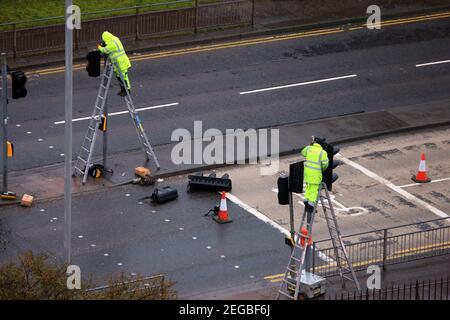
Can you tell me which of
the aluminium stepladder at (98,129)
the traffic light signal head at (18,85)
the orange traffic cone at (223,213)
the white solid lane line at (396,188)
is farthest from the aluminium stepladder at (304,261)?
the traffic light signal head at (18,85)

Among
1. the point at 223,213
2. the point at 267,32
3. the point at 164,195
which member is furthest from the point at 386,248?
the point at 267,32

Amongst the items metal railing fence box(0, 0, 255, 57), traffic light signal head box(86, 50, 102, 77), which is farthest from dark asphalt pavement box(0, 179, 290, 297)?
metal railing fence box(0, 0, 255, 57)

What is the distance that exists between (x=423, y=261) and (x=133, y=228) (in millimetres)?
6693

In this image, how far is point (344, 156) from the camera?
38.9 metres

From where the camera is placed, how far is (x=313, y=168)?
30.1 meters

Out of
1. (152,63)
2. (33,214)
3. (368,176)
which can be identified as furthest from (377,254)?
(152,63)

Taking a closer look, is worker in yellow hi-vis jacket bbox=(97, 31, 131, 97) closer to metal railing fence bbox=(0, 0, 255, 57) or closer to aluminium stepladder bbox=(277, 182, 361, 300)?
aluminium stepladder bbox=(277, 182, 361, 300)

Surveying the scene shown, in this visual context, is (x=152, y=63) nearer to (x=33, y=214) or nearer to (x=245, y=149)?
(x=245, y=149)

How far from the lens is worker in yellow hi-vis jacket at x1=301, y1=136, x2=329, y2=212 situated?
30.1 meters

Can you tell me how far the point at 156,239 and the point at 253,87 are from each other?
1041 centimetres

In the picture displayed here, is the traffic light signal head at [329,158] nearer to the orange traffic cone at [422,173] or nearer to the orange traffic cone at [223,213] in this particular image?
the orange traffic cone at [223,213]

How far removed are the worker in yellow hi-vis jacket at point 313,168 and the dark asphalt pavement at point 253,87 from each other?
957 centimetres

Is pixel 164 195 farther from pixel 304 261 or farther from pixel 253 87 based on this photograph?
pixel 253 87

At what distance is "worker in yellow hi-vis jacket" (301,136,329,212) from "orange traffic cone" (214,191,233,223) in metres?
4.40
